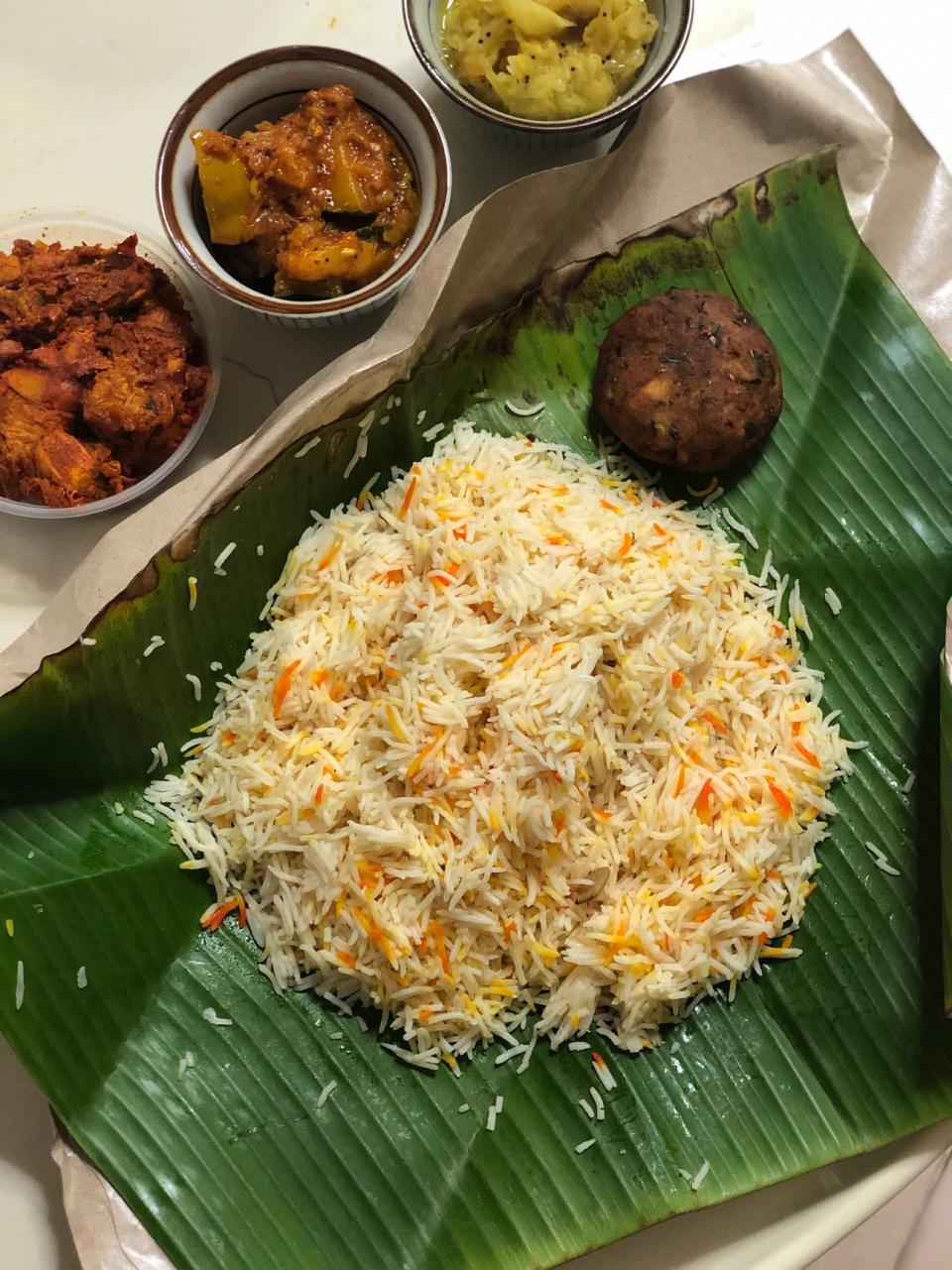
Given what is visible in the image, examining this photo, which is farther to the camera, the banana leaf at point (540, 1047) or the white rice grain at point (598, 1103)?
the white rice grain at point (598, 1103)

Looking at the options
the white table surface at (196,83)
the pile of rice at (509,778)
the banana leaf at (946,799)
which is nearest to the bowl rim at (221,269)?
the white table surface at (196,83)

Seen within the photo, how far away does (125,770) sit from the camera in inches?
97.7

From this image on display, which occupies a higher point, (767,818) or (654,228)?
→ (654,228)

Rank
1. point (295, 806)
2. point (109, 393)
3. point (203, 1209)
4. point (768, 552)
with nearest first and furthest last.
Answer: point (203, 1209) < point (295, 806) < point (109, 393) < point (768, 552)

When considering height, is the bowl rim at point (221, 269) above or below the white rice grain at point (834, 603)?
above

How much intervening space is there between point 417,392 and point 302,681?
0.85 meters

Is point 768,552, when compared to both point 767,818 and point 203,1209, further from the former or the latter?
point 203,1209

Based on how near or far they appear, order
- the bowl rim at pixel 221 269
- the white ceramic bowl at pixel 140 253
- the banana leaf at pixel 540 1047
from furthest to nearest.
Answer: the white ceramic bowl at pixel 140 253, the bowl rim at pixel 221 269, the banana leaf at pixel 540 1047

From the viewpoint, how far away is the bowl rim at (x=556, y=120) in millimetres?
2543

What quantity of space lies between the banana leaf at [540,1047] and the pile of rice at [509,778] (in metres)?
0.13

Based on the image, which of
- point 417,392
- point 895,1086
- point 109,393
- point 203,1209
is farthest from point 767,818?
point 109,393

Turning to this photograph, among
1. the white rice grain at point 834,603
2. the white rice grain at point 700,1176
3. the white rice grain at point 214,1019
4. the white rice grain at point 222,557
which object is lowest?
the white rice grain at point 700,1176

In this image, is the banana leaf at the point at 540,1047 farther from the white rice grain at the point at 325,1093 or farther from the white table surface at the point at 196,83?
the white table surface at the point at 196,83

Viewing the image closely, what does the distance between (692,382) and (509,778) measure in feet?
3.89
